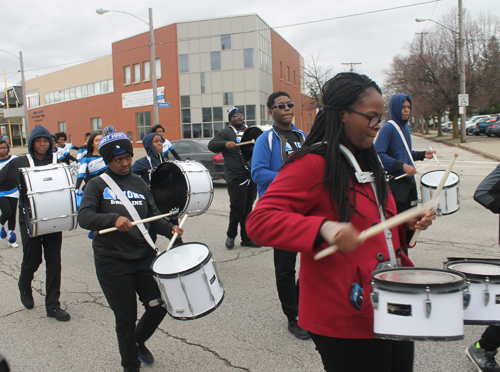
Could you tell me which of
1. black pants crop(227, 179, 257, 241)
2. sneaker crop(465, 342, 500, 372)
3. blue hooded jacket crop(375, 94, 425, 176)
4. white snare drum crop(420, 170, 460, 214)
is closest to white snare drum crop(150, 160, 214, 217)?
black pants crop(227, 179, 257, 241)

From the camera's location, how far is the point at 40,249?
179 inches

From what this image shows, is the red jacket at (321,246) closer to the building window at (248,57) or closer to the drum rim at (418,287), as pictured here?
the drum rim at (418,287)

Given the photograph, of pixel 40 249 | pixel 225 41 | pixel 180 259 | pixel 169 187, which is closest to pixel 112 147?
pixel 180 259

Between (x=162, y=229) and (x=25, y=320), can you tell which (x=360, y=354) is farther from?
(x=25, y=320)

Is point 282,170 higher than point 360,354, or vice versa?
point 282,170

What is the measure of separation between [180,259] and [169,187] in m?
1.95

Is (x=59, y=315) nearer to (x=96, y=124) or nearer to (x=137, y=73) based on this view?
(x=137, y=73)

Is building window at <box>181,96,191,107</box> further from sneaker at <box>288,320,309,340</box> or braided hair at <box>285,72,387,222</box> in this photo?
braided hair at <box>285,72,387,222</box>

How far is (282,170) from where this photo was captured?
180 cm

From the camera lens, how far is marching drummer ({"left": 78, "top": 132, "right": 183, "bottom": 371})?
304 centimetres

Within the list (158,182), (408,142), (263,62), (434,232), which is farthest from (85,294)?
(263,62)

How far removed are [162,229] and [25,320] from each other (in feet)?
6.74

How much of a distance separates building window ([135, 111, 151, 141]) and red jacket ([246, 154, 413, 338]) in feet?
119

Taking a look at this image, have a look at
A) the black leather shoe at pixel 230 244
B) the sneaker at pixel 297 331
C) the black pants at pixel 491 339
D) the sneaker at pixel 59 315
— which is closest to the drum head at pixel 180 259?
the sneaker at pixel 297 331
